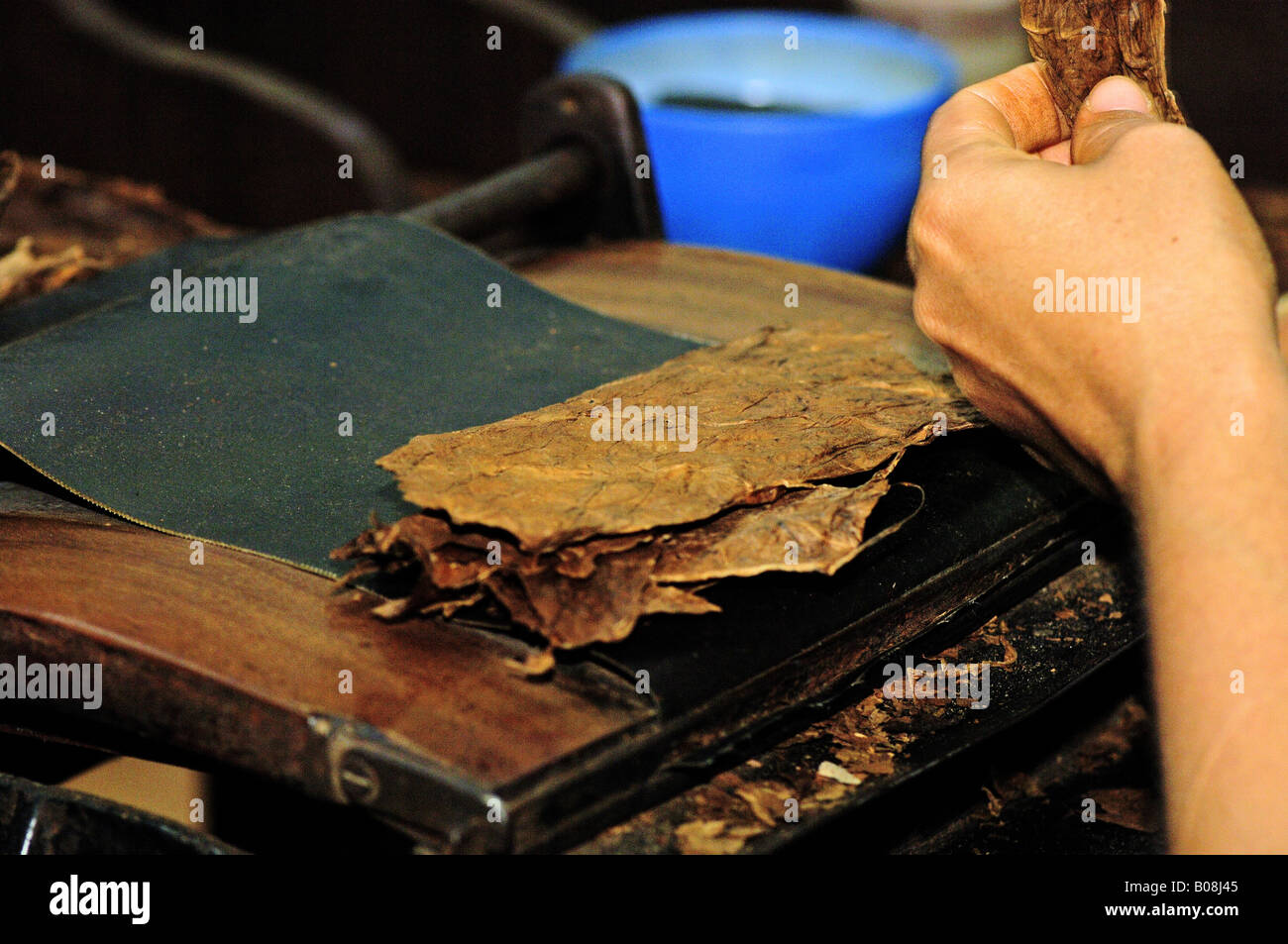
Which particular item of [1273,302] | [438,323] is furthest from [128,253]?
[1273,302]

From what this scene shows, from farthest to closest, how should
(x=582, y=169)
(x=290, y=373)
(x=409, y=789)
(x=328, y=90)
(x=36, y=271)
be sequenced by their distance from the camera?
(x=328, y=90) → (x=582, y=169) → (x=36, y=271) → (x=290, y=373) → (x=409, y=789)

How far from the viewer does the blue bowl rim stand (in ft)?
4.45

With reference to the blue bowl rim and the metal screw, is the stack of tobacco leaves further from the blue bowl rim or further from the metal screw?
the blue bowl rim

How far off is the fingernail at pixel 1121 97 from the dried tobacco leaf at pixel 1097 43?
0.02 meters

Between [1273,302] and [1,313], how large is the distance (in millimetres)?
919

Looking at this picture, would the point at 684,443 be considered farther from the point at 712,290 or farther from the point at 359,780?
the point at 712,290

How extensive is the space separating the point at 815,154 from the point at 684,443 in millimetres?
746

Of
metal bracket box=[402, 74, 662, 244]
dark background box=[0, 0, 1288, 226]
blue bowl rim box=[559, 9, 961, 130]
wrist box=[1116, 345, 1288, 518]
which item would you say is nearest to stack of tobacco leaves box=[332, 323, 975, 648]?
wrist box=[1116, 345, 1288, 518]

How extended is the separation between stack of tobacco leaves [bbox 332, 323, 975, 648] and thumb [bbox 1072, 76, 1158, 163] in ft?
0.55

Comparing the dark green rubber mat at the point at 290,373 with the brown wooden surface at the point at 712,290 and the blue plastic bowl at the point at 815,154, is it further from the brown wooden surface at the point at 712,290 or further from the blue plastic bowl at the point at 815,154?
the blue plastic bowl at the point at 815,154

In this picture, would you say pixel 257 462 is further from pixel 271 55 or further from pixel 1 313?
pixel 271 55

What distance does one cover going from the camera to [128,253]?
52.9 inches

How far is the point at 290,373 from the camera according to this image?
33.0 inches

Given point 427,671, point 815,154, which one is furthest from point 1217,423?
point 815,154
